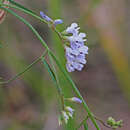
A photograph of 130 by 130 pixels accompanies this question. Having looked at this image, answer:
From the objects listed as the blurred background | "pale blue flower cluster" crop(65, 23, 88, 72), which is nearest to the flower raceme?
"pale blue flower cluster" crop(65, 23, 88, 72)

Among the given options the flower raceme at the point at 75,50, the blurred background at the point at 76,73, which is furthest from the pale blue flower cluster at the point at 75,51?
the blurred background at the point at 76,73

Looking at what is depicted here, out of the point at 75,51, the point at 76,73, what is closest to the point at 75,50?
the point at 75,51

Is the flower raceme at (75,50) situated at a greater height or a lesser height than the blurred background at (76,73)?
lesser

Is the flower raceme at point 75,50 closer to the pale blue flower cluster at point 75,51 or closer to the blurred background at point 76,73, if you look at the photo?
the pale blue flower cluster at point 75,51

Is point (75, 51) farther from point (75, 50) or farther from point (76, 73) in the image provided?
point (76, 73)

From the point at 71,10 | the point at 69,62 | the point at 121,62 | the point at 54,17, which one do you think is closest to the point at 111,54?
the point at 121,62

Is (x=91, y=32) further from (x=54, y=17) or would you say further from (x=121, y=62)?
(x=54, y=17)

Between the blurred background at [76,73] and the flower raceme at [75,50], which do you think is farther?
the blurred background at [76,73]

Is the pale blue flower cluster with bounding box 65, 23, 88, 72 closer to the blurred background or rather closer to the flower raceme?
the flower raceme
